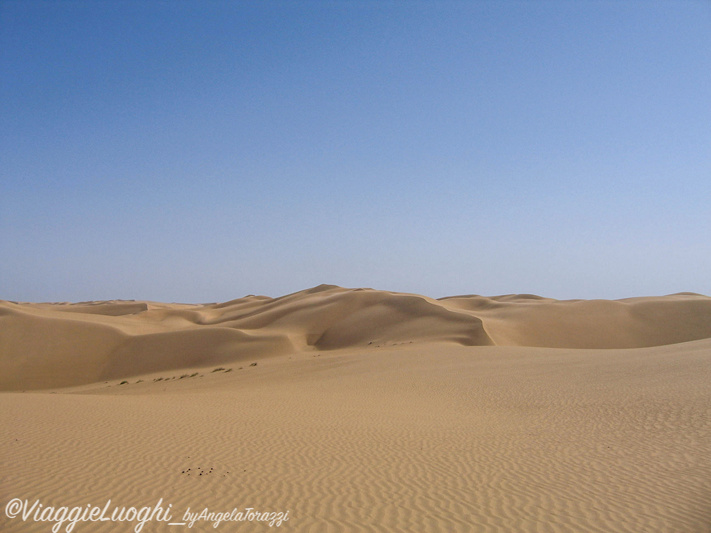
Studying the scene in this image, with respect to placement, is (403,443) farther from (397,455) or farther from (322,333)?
(322,333)

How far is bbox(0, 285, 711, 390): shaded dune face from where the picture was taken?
3375 centimetres

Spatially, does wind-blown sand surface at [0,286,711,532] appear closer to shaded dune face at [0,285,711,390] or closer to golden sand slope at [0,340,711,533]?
golden sand slope at [0,340,711,533]

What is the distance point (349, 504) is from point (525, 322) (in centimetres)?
3735

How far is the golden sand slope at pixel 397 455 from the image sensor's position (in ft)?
A: 22.0

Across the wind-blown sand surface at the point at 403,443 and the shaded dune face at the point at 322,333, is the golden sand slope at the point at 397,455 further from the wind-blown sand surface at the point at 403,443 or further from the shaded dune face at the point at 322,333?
the shaded dune face at the point at 322,333

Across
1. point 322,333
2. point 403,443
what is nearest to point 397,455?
point 403,443

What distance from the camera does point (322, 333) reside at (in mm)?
42688

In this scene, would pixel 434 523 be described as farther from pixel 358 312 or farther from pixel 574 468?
pixel 358 312

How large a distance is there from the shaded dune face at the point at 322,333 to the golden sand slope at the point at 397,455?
18.5 m

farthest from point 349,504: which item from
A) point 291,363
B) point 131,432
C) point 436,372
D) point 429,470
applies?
point 291,363

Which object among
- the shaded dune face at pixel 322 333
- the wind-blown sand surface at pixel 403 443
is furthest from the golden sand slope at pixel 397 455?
the shaded dune face at pixel 322 333

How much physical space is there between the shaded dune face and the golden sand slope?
18462 mm

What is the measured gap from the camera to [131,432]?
417 inches

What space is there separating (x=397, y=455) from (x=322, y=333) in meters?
33.5
